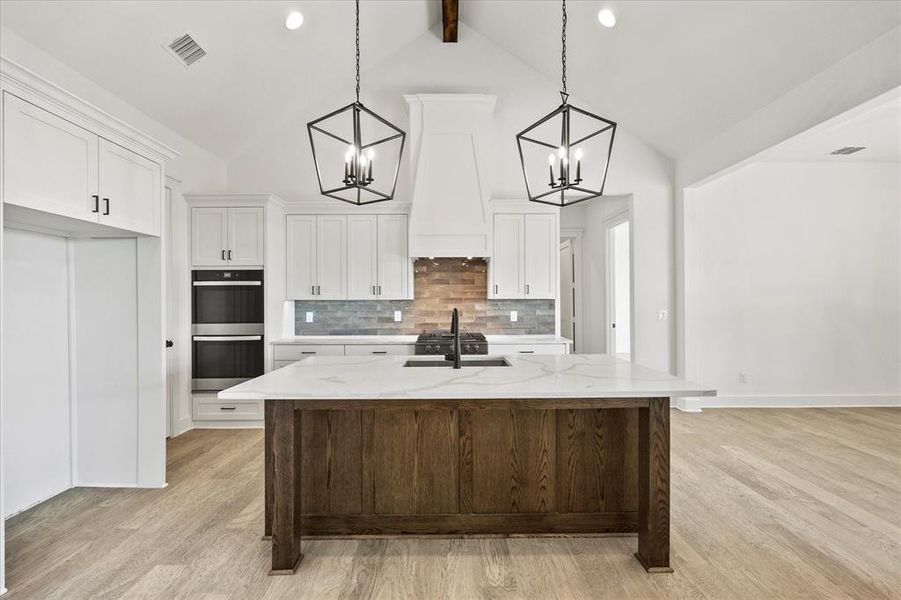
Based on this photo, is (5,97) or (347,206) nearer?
(5,97)

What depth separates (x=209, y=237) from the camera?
16.2ft

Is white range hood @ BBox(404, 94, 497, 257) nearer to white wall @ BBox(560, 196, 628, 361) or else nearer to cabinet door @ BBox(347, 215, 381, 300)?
cabinet door @ BBox(347, 215, 381, 300)

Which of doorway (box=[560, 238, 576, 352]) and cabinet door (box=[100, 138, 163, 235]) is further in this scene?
doorway (box=[560, 238, 576, 352])

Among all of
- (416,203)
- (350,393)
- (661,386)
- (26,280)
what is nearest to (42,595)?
(350,393)

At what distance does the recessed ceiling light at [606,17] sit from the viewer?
413 centimetres

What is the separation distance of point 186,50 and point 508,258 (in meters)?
3.52

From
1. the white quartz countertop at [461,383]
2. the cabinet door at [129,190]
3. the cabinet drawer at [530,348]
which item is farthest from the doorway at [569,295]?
the cabinet door at [129,190]

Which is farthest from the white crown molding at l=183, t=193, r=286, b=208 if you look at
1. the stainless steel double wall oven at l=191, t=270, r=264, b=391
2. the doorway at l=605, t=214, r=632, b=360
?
the doorway at l=605, t=214, r=632, b=360

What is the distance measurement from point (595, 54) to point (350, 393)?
13.8 ft

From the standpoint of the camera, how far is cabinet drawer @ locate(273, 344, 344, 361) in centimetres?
501

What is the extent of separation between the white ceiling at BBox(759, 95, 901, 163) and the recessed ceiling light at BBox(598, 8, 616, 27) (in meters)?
1.70

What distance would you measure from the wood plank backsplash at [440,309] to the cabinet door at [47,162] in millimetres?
3014

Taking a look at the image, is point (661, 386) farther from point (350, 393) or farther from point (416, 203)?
point (416, 203)

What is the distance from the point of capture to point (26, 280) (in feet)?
10.2
